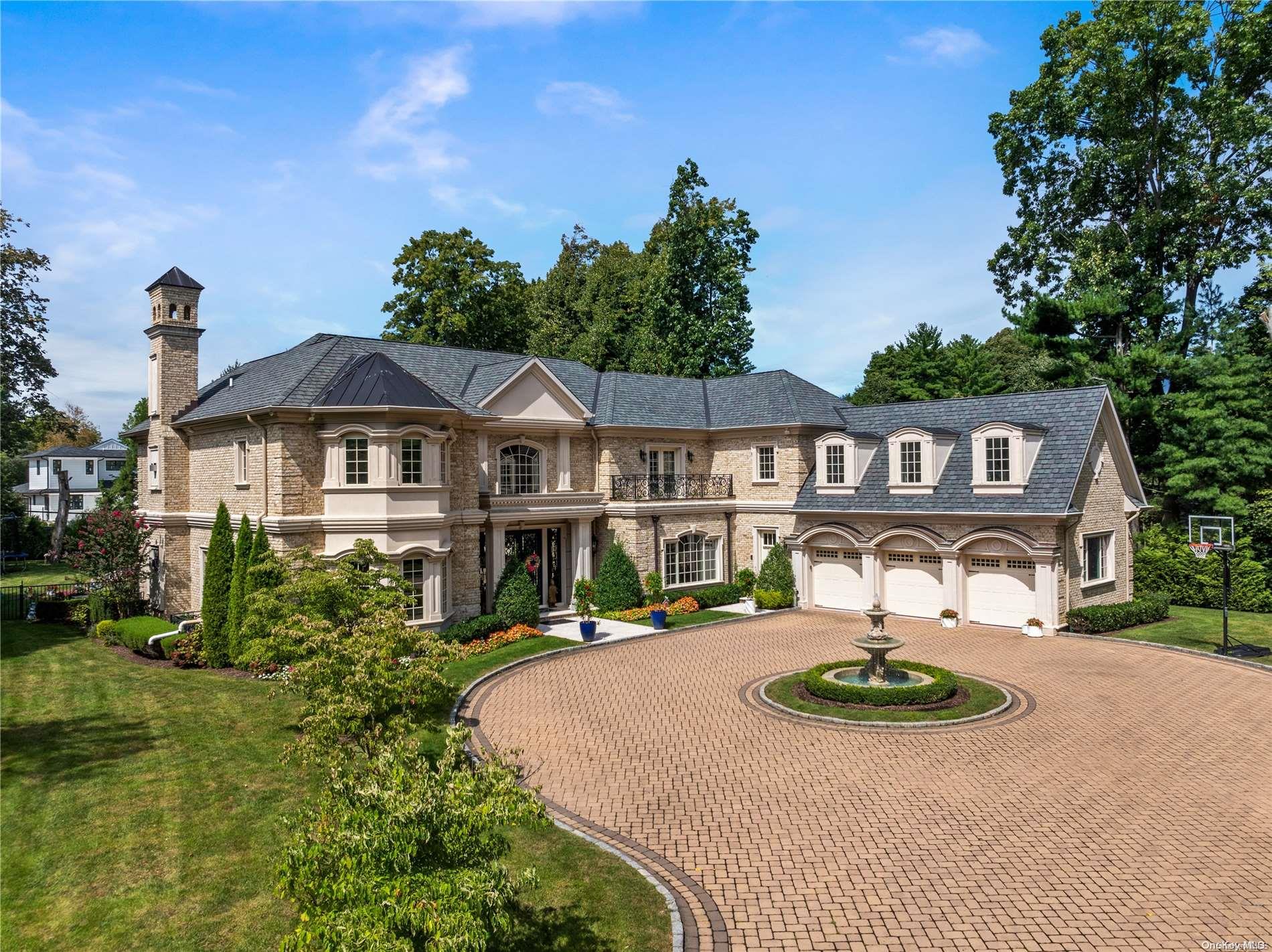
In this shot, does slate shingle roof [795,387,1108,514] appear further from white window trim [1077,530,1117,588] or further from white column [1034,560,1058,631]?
white window trim [1077,530,1117,588]

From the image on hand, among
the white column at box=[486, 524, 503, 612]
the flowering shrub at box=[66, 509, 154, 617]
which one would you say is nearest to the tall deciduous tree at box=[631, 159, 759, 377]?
the white column at box=[486, 524, 503, 612]

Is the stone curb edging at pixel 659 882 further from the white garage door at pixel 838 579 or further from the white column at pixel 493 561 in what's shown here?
the white garage door at pixel 838 579

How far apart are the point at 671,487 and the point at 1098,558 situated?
54.0 feet

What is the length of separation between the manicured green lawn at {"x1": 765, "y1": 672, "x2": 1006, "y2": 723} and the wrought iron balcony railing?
539 inches

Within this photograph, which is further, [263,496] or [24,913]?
[263,496]

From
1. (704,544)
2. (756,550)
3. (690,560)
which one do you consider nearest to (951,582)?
(756,550)

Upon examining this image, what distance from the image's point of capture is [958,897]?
9789 mm

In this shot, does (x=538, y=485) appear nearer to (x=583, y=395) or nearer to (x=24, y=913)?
(x=583, y=395)

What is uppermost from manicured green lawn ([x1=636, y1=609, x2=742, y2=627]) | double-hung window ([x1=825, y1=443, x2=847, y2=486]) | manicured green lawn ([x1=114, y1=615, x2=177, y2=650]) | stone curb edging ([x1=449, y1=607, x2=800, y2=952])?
double-hung window ([x1=825, y1=443, x2=847, y2=486])

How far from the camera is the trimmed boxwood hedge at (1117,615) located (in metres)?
25.3

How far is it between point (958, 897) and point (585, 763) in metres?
7.00

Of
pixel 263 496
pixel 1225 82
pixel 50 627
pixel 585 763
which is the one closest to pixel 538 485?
pixel 263 496

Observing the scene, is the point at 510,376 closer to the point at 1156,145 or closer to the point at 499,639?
the point at 499,639

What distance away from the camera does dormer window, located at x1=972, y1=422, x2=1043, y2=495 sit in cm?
2605
